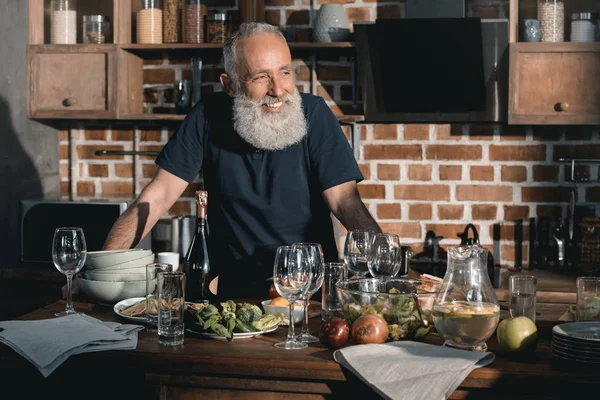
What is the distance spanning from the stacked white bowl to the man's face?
2.45ft

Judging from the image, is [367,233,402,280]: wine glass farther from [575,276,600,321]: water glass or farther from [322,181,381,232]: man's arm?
[322,181,381,232]: man's arm

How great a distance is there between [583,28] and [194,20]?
164cm

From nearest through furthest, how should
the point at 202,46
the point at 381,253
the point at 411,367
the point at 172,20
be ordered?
the point at 411,367 < the point at 381,253 < the point at 202,46 < the point at 172,20

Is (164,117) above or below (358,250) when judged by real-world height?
above

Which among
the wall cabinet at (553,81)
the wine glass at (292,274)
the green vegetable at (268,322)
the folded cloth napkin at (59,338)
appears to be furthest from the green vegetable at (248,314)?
the wall cabinet at (553,81)

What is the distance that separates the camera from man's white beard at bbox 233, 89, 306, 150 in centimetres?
251

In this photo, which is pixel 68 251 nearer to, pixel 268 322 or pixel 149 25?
pixel 268 322

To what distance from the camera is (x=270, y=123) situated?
98.3 inches

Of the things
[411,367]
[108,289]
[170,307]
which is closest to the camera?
[411,367]

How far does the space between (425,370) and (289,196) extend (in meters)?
1.27

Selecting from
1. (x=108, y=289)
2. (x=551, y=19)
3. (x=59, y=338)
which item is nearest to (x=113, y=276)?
(x=108, y=289)

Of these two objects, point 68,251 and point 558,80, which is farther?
point 558,80

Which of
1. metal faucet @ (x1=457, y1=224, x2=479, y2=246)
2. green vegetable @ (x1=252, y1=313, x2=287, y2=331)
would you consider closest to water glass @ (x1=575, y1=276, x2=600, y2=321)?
green vegetable @ (x1=252, y1=313, x2=287, y2=331)

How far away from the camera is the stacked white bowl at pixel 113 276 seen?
1.94 m
